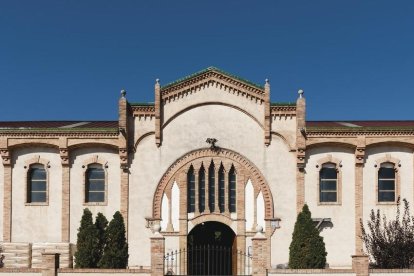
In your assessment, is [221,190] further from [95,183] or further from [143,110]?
[95,183]

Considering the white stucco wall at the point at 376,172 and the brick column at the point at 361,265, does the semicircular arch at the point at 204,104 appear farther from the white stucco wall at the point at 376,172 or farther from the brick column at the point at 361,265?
the brick column at the point at 361,265

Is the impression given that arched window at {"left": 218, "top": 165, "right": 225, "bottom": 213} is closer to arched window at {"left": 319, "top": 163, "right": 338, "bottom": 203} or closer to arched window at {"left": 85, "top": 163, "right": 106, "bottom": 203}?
arched window at {"left": 319, "top": 163, "right": 338, "bottom": 203}

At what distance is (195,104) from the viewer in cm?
2953

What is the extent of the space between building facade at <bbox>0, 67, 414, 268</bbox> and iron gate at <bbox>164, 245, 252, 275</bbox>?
0.47 meters

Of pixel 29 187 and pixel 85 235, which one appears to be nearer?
pixel 85 235

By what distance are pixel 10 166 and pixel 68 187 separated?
133 inches

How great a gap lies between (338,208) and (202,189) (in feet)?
24.3

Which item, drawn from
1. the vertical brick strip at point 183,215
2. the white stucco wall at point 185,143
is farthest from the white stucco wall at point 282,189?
the vertical brick strip at point 183,215

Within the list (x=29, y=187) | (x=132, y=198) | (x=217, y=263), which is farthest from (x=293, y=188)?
(x=29, y=187)

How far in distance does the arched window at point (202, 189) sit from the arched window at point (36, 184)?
27.5ft

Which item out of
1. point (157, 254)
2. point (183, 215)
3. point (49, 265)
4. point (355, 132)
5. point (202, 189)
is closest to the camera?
point (157, 254)

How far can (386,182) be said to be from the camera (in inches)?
1158

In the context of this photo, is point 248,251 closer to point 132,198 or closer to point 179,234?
point 179,234

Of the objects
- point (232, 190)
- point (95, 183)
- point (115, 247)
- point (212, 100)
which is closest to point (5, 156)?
point (95, 183)
